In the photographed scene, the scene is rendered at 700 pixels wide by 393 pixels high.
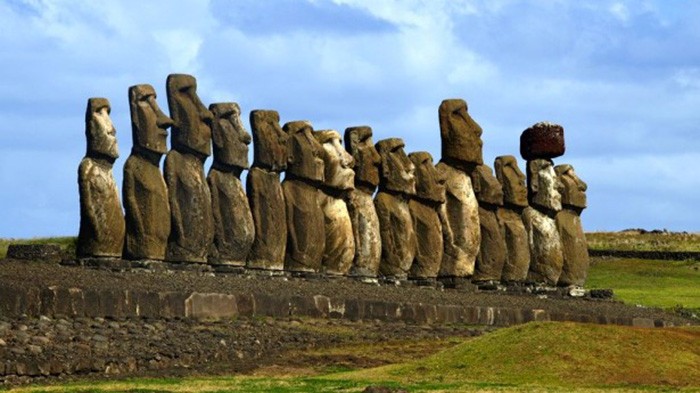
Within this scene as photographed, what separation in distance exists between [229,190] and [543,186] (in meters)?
11.6

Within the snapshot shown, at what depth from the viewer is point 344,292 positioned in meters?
27.2

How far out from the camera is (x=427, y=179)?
33.8 m

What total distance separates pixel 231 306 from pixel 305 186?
6.61 metres

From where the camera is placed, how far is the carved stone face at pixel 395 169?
3291cm

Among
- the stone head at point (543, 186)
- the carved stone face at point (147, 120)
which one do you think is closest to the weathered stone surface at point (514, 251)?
the stone head at point (543, 186)

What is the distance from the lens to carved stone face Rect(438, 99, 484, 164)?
115 feet

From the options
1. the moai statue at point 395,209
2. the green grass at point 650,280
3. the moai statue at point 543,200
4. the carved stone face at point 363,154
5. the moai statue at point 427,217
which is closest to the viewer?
the carved stone face at point 363,154

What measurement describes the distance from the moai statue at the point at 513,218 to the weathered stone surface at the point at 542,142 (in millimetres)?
810

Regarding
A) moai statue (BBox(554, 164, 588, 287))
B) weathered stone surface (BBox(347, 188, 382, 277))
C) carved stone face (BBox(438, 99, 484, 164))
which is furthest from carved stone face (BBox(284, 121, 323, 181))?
moai statue (BBox(554, 164, 588, 287))

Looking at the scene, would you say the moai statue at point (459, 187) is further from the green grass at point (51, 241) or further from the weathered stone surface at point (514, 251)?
the green grass at point (51, 241)

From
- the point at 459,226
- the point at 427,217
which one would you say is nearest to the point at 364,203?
the point at 427,217

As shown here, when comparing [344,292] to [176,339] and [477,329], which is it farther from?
[176,339]

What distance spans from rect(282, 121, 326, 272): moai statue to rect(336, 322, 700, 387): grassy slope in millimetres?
8100

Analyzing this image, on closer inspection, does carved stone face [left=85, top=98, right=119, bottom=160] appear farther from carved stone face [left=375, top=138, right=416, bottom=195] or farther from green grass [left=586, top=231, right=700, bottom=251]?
green grass [left=586, top=231, right=700, bottom=251]
